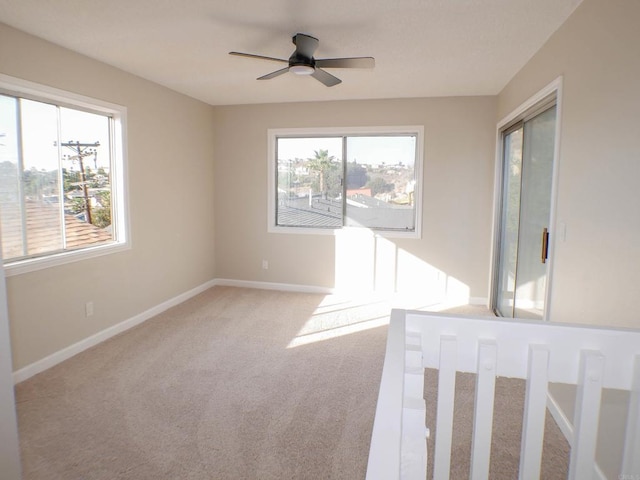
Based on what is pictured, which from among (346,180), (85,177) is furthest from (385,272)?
(85,177)

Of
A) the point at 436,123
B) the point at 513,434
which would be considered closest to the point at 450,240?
the point at 436,123

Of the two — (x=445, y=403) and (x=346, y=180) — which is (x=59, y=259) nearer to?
(x=445, y=403)

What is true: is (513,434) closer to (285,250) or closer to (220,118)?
(285,250)

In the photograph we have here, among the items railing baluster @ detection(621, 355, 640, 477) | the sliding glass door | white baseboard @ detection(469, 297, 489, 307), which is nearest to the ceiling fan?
the sliding glass door

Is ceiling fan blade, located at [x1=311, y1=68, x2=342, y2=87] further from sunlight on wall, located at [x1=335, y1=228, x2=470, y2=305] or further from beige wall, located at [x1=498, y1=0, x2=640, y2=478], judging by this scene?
sunlight on wall, located at [x1=335, y1=228, x2=470, y2=305]

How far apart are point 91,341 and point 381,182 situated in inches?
Result: 142

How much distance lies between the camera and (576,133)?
2299 millimetres

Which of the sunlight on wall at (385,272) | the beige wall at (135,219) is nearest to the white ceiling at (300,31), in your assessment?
the beige wall at (135,219)

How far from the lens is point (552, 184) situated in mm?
2602

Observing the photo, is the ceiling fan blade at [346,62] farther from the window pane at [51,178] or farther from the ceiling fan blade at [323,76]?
the window pane at [51,178]

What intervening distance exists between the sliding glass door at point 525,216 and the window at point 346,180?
3.49 ft

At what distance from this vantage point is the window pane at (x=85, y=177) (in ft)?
11.0

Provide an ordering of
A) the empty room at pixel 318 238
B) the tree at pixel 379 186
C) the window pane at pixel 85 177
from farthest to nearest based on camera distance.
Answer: the tree at pixel 379 186, the window pane at pixel 85 177, the empty room at pixel 318 238

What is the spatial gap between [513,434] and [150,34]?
141 inches
